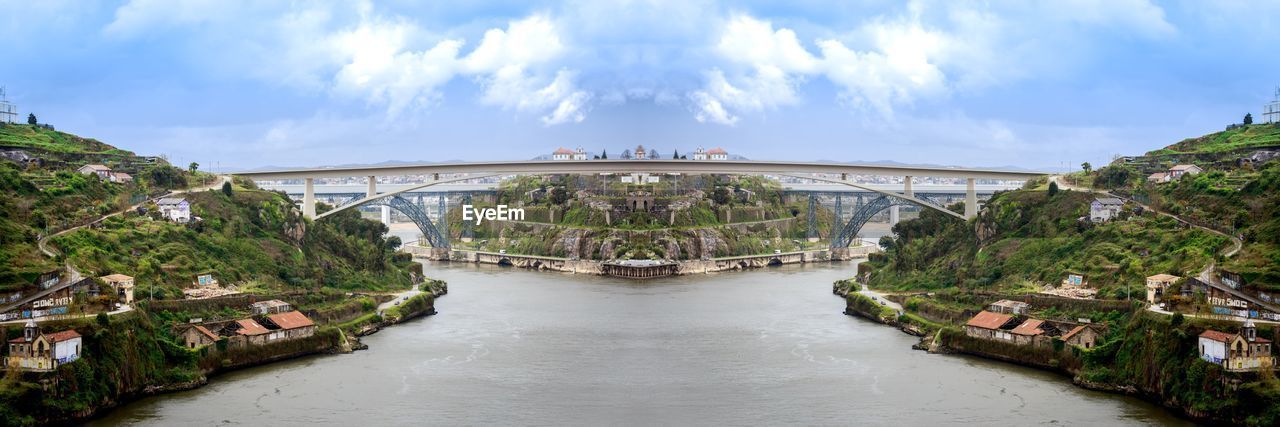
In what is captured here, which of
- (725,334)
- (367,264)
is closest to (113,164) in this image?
(367,264)

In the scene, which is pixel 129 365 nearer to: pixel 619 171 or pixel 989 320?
pixel 989 320

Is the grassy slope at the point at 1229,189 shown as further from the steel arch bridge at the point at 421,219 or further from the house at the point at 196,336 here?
the steel arch bridge at the point at 421,219

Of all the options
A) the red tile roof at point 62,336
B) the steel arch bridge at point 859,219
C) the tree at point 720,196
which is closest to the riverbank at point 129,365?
the red tile roof at point 62,336

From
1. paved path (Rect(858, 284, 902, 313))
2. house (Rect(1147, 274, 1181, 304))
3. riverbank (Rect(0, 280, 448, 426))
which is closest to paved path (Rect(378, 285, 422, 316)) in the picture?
riverbank (Rect(0, 280, 448, 426))

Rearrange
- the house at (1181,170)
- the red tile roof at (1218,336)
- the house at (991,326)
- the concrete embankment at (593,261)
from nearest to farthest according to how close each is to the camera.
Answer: the red tile roof at (1218,336) → the house at (991,326) → the house at (1181,170) → the concrete embankment at (593,261)

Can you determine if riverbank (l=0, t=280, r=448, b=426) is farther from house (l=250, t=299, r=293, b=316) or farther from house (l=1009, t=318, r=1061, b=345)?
house (l=1009, t=318, r=1061, b=345)

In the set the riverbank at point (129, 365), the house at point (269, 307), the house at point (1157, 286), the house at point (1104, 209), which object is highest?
the house at point (1104, 209)
